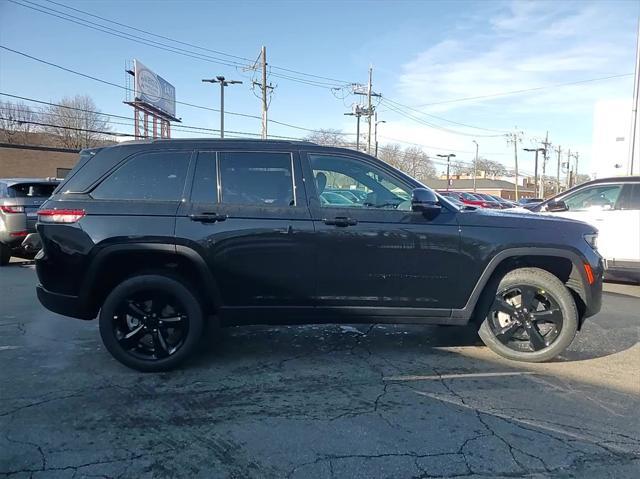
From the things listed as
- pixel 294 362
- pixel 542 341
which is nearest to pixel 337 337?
pixel 294 362

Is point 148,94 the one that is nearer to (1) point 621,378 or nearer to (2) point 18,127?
(2) point 18,127

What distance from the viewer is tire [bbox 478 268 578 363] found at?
14.5ft

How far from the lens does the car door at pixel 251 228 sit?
4156mm

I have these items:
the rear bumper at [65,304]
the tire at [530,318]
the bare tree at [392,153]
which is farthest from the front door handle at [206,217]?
the bare tree at [392,153]

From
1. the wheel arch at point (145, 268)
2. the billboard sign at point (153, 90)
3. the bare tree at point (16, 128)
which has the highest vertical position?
the billboard sign at point (153, 90)

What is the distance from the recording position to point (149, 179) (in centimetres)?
427

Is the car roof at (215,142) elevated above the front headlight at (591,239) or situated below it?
above

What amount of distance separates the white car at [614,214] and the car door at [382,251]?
4855 mm

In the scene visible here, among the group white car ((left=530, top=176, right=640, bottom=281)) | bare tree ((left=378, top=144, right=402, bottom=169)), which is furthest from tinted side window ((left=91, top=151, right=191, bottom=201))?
bare tree ((left=378, top=144, right=402, bottom=169))

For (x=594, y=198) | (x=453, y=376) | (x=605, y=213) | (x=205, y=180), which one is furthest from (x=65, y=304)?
(x=594, y=198)

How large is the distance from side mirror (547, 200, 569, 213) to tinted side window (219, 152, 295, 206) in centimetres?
598

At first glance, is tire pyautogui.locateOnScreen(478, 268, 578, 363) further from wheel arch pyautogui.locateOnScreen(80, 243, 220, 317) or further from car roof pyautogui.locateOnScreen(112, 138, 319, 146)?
wheel arch pyautogui.locateOnScreen(80, 243, 220, 317)

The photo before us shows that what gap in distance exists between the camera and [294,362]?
4.50 m

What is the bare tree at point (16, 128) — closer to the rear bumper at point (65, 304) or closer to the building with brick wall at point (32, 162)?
the building with brick wall at point (32, 162)
